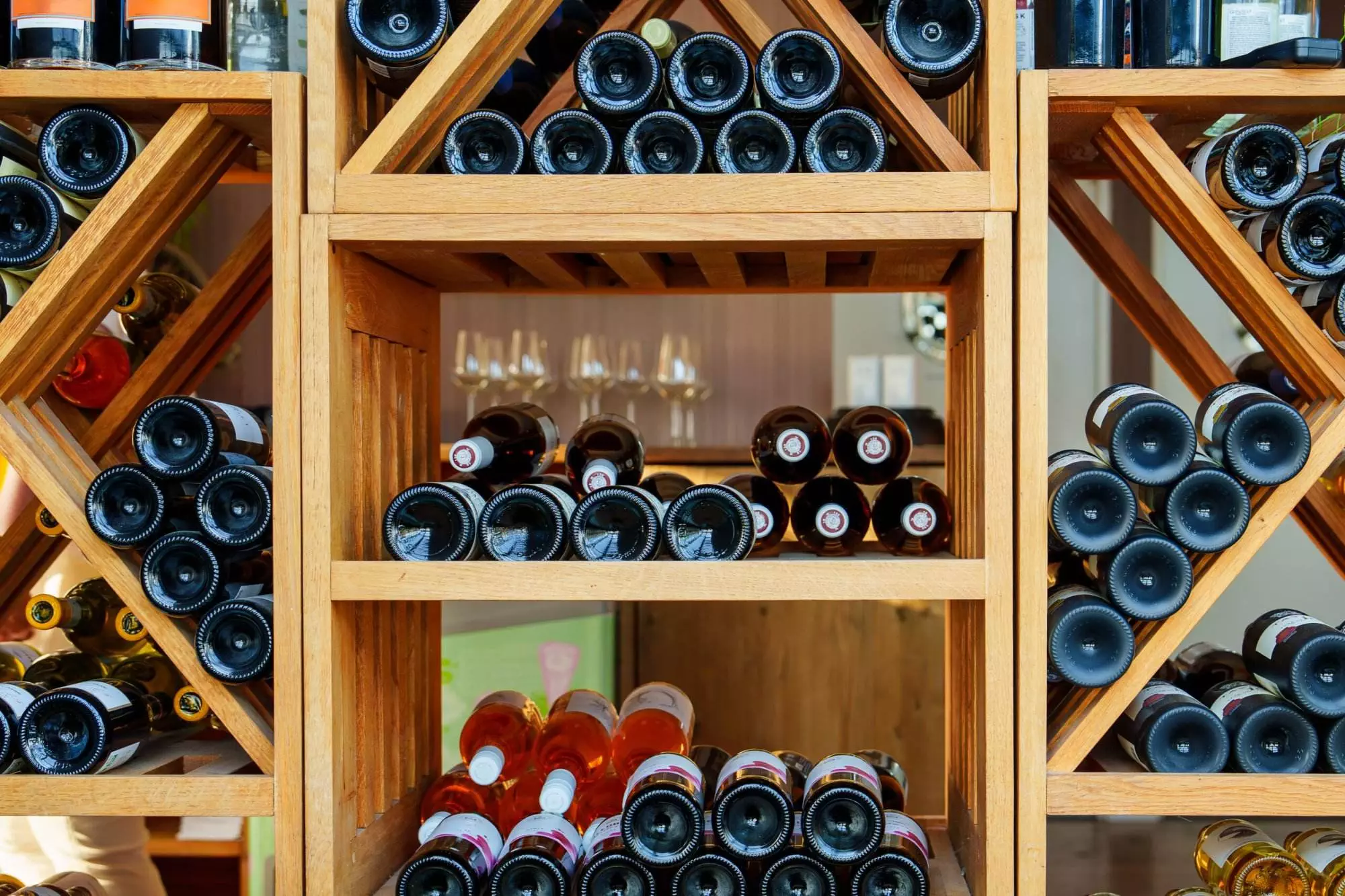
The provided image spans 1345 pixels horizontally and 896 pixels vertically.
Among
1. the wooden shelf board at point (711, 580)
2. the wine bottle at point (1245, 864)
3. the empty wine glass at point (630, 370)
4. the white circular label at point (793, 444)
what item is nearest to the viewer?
the wooden shelf board at point (711, 580)

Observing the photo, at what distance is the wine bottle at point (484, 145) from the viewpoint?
1074 millimetres

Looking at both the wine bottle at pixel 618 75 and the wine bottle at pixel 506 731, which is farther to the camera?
the wine bottle at pixel 506 731

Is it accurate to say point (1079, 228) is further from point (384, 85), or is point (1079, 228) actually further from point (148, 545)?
point (148, 545)

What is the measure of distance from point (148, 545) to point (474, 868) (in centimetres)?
44

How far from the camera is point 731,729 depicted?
7.92 feet

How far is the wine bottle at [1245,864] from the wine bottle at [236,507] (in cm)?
108

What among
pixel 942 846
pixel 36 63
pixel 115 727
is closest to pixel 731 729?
pixel 942 846

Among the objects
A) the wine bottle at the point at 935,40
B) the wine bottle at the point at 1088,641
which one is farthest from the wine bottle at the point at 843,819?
the wine bottle at the point at 935,40

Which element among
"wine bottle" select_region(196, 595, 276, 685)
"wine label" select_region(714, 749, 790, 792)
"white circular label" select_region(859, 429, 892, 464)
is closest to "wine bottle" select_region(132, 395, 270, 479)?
"wine bottle" select_region(196, 595, 276, 685)

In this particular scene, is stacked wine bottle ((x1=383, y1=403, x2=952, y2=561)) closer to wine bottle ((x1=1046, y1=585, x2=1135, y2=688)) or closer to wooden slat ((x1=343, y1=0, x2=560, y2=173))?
wine bottle ((x1=1046, y1=585, x2=1135, y2=688))

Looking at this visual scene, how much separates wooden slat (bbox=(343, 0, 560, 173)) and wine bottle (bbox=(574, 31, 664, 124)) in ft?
0.34

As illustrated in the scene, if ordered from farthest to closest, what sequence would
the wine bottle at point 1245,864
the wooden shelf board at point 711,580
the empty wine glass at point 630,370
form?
the empty wine glass at point 630,370 → the wine bottle at point 1245,864 → the wooden shelf board at point 711,580

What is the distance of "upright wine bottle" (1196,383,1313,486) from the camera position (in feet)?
3.33

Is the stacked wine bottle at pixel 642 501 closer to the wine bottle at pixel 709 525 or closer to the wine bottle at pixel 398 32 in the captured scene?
the wine bottle at pixel 709 525
